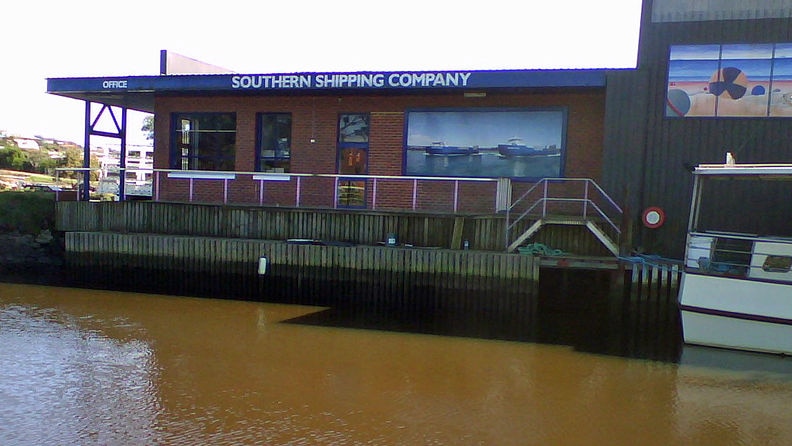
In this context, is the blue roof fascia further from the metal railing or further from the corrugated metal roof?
the metal railing

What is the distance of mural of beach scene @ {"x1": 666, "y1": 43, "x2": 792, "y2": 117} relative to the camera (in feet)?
43.6

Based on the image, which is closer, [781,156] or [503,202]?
[781,156]

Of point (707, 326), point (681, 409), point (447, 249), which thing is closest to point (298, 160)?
point (447, 249)

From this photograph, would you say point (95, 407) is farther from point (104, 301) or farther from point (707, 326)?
point (707, 326)

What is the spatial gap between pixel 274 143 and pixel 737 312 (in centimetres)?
1160

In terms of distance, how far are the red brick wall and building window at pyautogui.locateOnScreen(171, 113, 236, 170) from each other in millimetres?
227

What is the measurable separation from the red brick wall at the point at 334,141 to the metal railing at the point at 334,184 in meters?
0.03

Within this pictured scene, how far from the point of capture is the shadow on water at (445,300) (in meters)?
10.9

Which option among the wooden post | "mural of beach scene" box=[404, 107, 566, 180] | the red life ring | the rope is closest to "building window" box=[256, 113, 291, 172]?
"mural of beach scene" box=[404, 107, 566, 180]

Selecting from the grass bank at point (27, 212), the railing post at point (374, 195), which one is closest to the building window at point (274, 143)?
the railing post at point (374, 195)

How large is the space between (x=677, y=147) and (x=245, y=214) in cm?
952

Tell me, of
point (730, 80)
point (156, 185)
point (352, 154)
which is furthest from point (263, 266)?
point (730, 80)

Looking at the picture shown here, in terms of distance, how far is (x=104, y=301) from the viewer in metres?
12.7

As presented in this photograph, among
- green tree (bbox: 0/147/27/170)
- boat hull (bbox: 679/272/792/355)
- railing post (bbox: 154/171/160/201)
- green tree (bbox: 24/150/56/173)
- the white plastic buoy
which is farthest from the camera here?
green tree (bbox: 24/150/56/173)
